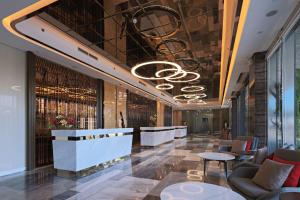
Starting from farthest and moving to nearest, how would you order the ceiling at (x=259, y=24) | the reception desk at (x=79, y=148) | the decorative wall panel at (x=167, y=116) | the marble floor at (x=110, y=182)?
the decorative wall panel at (x=167, y=116)
the reception desk at (x=79, y=148)
the marble floor at (x=110, y=182)
the ceiling at (x=259, y=24)

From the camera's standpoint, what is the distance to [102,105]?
9.59m

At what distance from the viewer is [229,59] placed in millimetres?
7090

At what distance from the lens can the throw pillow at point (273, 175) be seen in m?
2.93

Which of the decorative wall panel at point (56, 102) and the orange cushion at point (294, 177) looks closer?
the orange cushion at point (294, 177)

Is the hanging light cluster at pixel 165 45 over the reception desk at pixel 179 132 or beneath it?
over

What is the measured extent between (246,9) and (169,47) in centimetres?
533

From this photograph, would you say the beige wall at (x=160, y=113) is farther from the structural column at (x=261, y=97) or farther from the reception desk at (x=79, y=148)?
the structural column at (x=261, y=97)

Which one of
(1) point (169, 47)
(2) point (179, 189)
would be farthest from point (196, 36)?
(2) point (179, 189)

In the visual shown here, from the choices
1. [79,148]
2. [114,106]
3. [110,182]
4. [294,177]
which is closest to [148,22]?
[79,148]

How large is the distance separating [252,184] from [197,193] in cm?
105

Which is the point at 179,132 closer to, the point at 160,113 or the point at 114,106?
the point at 160,113

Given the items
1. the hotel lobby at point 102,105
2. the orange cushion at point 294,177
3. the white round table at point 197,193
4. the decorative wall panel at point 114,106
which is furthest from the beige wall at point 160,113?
the orange cushion at point 294,177

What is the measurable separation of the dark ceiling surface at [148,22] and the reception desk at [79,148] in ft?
10.2

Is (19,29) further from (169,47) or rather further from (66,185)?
(169,47)
